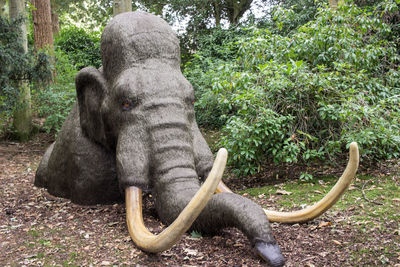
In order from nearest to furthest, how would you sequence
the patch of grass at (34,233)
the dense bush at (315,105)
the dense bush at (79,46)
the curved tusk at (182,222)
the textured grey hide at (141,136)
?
the curved tusk at (182,222), the textured grey hide at (141,136), the patch of grass at (34,233), the dense bush at (315,105), the dense bush at (79,46)

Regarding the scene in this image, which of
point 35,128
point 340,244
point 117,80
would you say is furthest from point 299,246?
point 35,128

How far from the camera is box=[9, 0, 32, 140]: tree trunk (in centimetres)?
923

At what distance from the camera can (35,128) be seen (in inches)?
408

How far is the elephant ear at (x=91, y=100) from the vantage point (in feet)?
14.0

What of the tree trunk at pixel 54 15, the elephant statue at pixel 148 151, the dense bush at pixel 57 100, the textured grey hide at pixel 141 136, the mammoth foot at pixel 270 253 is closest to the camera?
the mammoth foot at pixel 270 253

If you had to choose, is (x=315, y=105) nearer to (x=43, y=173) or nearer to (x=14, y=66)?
(x=43, y=173)

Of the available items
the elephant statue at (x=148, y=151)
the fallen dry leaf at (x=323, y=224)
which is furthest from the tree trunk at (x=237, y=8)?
the fallen dry leaf at (x=323, y=224)

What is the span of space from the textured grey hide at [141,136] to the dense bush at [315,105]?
1.52 metres

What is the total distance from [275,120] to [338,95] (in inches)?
43.1

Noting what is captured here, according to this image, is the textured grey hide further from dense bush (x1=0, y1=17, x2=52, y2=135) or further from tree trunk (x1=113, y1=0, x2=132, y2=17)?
tree trunk (x1=113, y1=0, x2=132, y2=17)

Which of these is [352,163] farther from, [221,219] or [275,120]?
[275,120]

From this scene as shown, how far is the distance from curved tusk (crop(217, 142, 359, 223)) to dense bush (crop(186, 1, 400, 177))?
1686 millimetres

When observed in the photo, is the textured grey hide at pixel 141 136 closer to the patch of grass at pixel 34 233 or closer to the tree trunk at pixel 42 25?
the patch of grass at pixel 34 233

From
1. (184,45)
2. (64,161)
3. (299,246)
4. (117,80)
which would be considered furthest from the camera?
(184,45)
